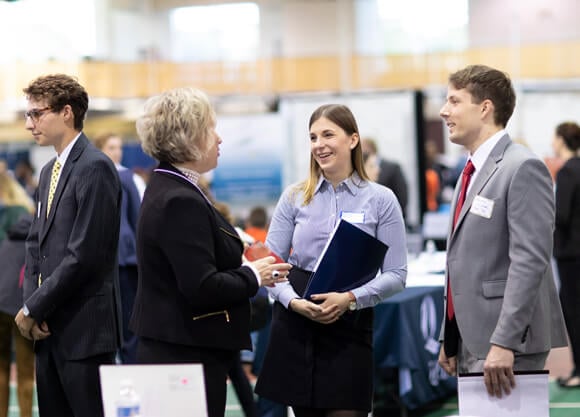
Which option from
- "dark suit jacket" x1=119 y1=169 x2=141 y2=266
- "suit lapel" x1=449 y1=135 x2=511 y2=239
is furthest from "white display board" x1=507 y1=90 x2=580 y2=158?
"suit lapel" x1=449 y1=135 x2=511 y2=239

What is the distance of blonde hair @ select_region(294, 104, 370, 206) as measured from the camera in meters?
2.93

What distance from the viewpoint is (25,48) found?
48.9 feet

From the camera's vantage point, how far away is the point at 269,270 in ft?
8.18

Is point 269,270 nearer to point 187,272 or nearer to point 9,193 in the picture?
point 187,272

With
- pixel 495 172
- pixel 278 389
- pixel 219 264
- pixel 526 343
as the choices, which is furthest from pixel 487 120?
pixel 278 389

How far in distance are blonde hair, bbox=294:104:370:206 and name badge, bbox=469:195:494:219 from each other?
0.56 metres

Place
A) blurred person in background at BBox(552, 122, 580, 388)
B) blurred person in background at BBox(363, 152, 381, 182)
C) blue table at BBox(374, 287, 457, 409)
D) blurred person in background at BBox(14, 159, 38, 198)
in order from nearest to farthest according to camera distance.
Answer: blue table at BBox(374, 287, 457, 409) < blurred person in background at BBox(552, 122, 580, 388) < blurred person in background at BBox(363, 152, 381, 182) < blurred person in background at BBox(14, 159, 38, 198)

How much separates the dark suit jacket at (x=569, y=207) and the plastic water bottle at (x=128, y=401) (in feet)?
13.4

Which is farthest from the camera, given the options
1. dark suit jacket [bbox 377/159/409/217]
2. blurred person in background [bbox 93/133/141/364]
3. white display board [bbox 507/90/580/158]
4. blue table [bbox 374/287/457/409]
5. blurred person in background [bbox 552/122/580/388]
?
white display board [bbox 507/90/580/158]

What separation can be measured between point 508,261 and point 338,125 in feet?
2.49

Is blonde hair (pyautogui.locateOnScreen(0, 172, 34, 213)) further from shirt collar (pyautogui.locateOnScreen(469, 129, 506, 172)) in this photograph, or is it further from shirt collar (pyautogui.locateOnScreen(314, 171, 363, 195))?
shirt collar (pyautogui.locateOnScreen(469, 129, 506, 172))

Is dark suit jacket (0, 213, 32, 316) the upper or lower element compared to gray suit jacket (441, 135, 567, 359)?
lower

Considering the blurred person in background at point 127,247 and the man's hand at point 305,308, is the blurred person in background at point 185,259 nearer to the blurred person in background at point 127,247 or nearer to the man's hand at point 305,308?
the man's hand at point 305,308

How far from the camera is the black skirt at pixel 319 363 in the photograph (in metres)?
2.84
